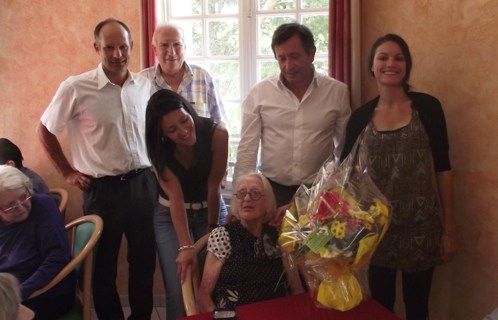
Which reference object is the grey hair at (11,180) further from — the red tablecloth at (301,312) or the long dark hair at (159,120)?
the red tablecloth at (301,312)

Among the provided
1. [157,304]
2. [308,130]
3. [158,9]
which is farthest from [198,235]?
[158,9]

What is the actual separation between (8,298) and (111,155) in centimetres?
113

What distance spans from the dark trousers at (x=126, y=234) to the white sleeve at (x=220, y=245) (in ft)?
2.62

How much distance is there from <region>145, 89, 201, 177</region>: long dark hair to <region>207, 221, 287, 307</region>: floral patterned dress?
1.55 feet

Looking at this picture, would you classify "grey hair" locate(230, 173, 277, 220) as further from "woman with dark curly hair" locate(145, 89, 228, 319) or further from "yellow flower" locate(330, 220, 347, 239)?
"yellow flower" locate(330, 220, 347, 239)

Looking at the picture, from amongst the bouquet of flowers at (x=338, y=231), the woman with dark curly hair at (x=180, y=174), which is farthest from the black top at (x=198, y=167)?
the bouquet of flowers at (x=338, y=231)

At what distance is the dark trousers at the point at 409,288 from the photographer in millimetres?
1940

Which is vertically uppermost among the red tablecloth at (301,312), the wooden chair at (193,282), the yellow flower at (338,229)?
the yellow flower at (338,229)

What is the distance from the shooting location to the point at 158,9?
3.00m

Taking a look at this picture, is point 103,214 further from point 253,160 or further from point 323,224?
point 323,224

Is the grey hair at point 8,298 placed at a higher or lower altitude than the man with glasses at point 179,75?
lower

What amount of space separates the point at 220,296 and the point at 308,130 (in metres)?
0.95

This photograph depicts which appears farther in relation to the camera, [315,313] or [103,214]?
[103,214]

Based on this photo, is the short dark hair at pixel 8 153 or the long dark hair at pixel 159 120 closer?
the long dark hair at pixel 159 120
